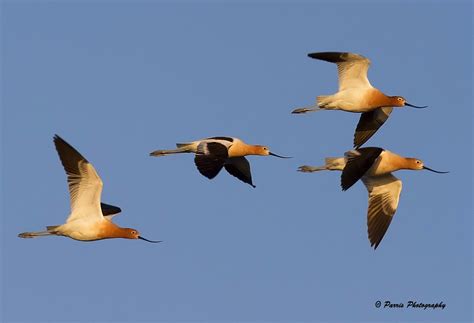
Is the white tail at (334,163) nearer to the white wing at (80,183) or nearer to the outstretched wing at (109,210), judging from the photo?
the outstretched wing at (109,210)

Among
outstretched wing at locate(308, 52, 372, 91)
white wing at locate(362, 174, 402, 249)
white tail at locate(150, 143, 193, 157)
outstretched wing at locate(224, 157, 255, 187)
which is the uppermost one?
outstretched wing at locate(308, 52, 372, 91)

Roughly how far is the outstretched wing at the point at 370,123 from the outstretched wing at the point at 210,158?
315 cm

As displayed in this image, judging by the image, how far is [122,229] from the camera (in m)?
23.5

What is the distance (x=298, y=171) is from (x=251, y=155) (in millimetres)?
1130

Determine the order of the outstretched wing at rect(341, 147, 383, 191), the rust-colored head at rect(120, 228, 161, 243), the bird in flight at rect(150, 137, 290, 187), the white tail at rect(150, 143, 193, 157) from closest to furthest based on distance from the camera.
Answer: the rust-colored head at rect(120, 228, 161, 243) → the outstretched wing at rect(341, 147, 383, 191) → the bird in flight at rect(150, 137, 290, 187) → the white tail at rect(150, 143, 193, 157)

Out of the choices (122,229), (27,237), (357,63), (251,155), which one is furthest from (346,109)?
(27,237)

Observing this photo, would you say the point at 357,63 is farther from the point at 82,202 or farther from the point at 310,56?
the point at 82,202

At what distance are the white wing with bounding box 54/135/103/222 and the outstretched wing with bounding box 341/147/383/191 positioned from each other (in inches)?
190

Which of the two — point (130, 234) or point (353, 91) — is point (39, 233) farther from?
point (353, 91)

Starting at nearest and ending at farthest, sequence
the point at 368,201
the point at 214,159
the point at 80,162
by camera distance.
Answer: the point at 80,162
the point at 214,159
the point at 368,201

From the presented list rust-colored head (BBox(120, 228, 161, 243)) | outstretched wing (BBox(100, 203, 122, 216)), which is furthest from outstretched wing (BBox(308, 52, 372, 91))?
rust-colored head (BBox(120, 228, 161, 243))

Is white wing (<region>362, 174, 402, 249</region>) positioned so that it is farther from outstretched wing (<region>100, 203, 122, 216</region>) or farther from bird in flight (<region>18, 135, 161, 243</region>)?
bird in flight (<region>18, 135, 161, 243</region>)

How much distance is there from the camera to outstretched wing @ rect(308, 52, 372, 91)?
25391 mm

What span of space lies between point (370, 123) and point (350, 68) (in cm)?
165
